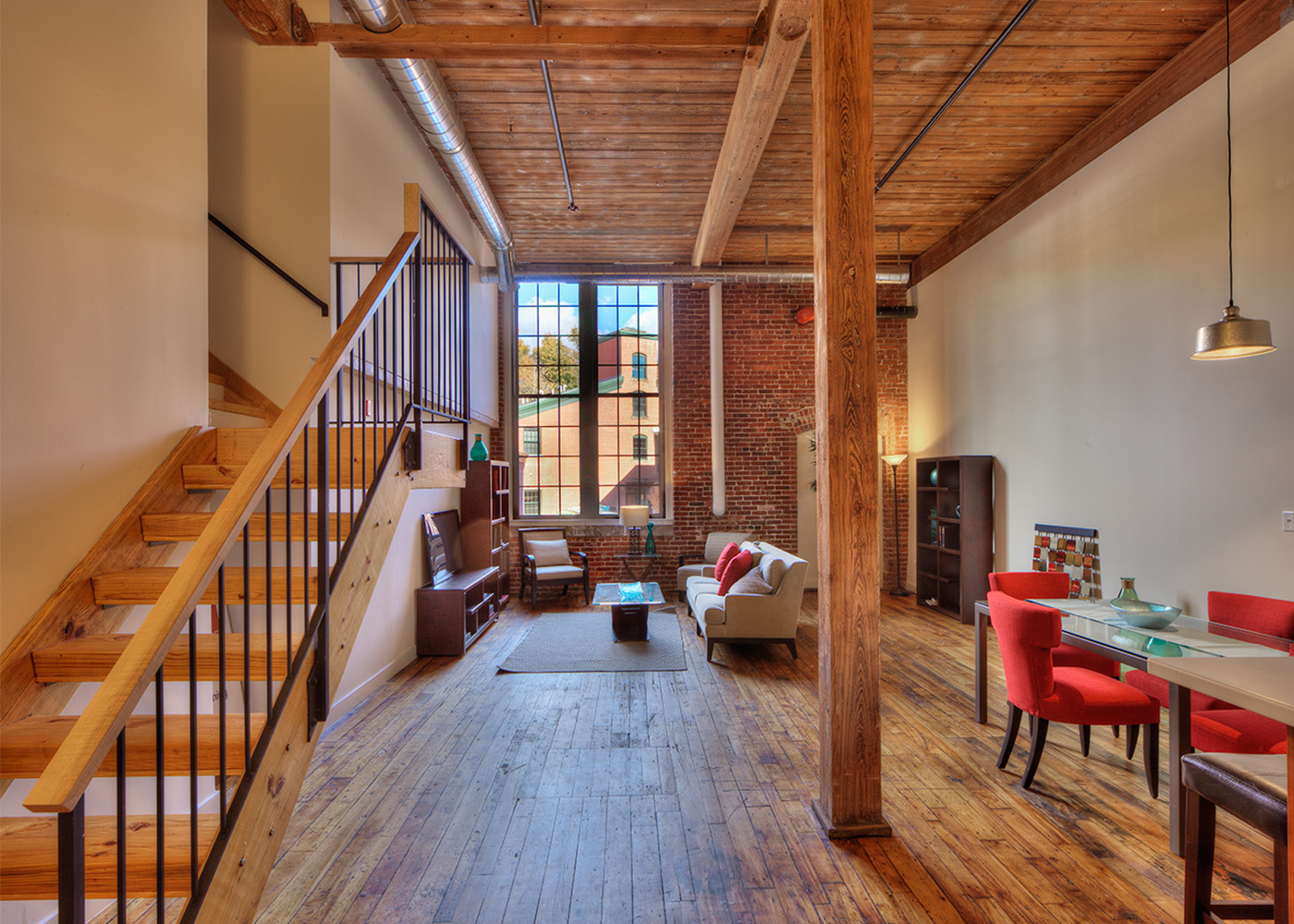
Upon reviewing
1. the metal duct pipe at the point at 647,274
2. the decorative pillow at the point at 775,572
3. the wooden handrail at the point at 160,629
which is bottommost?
the decorative pillow at the point at 775,572

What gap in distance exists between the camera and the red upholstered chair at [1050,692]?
112 inches

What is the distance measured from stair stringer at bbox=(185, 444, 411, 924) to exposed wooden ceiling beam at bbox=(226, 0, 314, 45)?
2838mm

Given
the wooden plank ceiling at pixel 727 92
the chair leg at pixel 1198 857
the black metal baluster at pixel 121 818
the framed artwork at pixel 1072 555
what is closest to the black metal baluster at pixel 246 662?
the black metal baluster at pixel 121 818

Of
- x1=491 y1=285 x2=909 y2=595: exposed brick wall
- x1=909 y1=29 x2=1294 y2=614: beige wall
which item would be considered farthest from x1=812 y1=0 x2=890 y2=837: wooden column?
x1=491 y1=285 x2=909 y2=595: exposed brick wall

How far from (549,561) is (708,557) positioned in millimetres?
2015

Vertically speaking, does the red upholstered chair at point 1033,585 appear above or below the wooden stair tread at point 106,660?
below

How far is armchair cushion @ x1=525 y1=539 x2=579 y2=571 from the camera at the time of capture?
25.1 ft

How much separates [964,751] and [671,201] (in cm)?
530

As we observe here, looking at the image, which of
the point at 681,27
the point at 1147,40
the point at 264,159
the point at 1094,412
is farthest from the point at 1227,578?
the point at 264,159

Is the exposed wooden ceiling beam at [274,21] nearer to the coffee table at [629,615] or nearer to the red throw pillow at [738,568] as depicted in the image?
the coffee table at [629,615]

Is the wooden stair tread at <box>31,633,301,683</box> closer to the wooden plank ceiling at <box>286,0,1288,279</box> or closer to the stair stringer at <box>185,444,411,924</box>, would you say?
the stair stringer at <box>185,444,411,924</box>

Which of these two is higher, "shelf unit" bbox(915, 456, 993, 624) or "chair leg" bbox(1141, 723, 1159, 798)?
"shelf unit" bbox(915, 456, 993, 624)

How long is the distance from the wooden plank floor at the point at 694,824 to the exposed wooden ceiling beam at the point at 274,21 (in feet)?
13.5

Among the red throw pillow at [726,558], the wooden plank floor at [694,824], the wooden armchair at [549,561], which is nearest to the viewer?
the wooden plank floor at [694,824]
